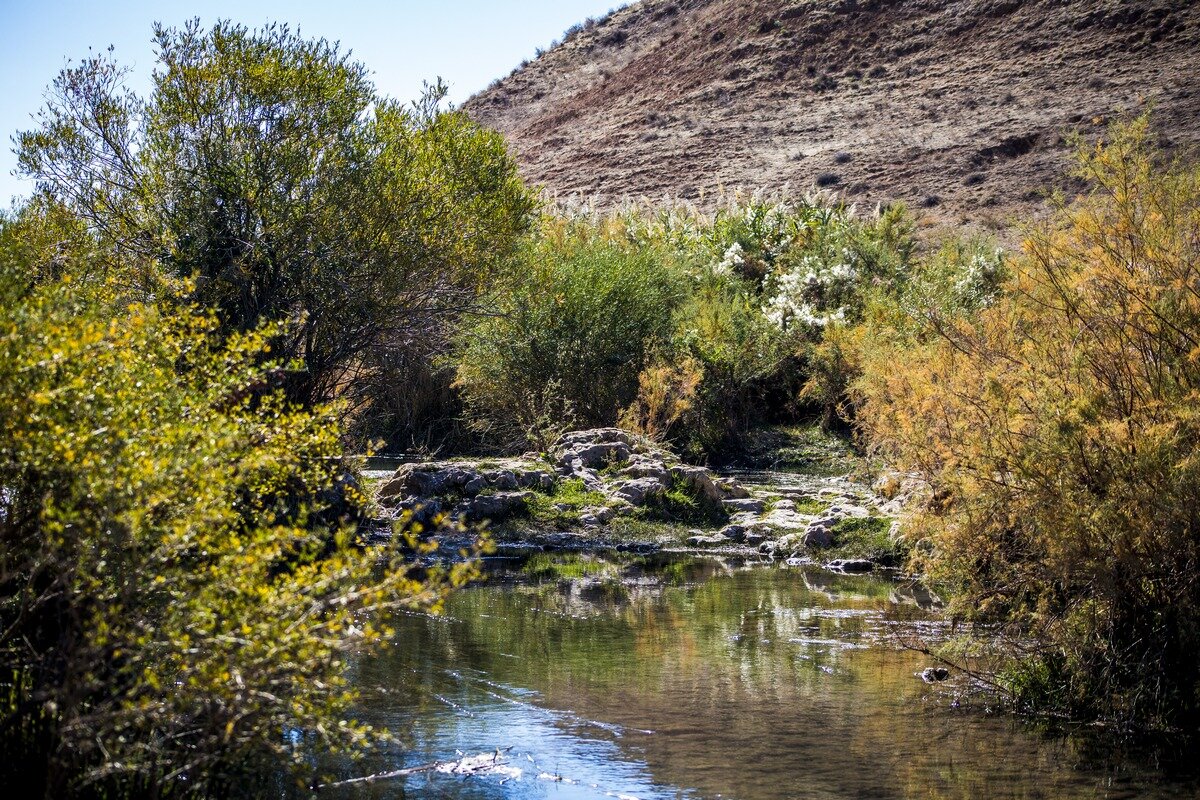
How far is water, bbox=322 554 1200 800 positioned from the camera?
26.1 ft

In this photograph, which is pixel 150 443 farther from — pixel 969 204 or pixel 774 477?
pixel 969 204

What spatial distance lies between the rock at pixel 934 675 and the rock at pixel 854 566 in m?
5.81

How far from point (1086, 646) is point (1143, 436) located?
1686 millimetres

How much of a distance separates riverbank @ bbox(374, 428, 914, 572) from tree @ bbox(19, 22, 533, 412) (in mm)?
2748

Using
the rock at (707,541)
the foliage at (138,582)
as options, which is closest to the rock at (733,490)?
the rock at (707,541)

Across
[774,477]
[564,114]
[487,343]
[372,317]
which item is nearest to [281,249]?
[372,317]

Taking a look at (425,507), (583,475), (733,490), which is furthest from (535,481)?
(733,490)

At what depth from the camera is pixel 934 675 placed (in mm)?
10570

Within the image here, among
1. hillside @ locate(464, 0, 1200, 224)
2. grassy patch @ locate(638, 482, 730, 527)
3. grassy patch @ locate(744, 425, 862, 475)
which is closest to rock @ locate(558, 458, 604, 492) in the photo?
grassy patch @ locate(638, 482, 730, 527)

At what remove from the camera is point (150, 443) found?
17.9 ft

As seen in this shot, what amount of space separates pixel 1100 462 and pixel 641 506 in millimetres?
11133

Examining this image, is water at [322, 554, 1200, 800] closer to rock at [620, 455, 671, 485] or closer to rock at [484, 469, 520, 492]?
rock at [484, 469, 520, 492]

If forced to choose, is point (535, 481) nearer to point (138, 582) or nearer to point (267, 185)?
point (267, 185)

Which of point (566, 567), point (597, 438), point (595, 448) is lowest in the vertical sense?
point (566, 567)
